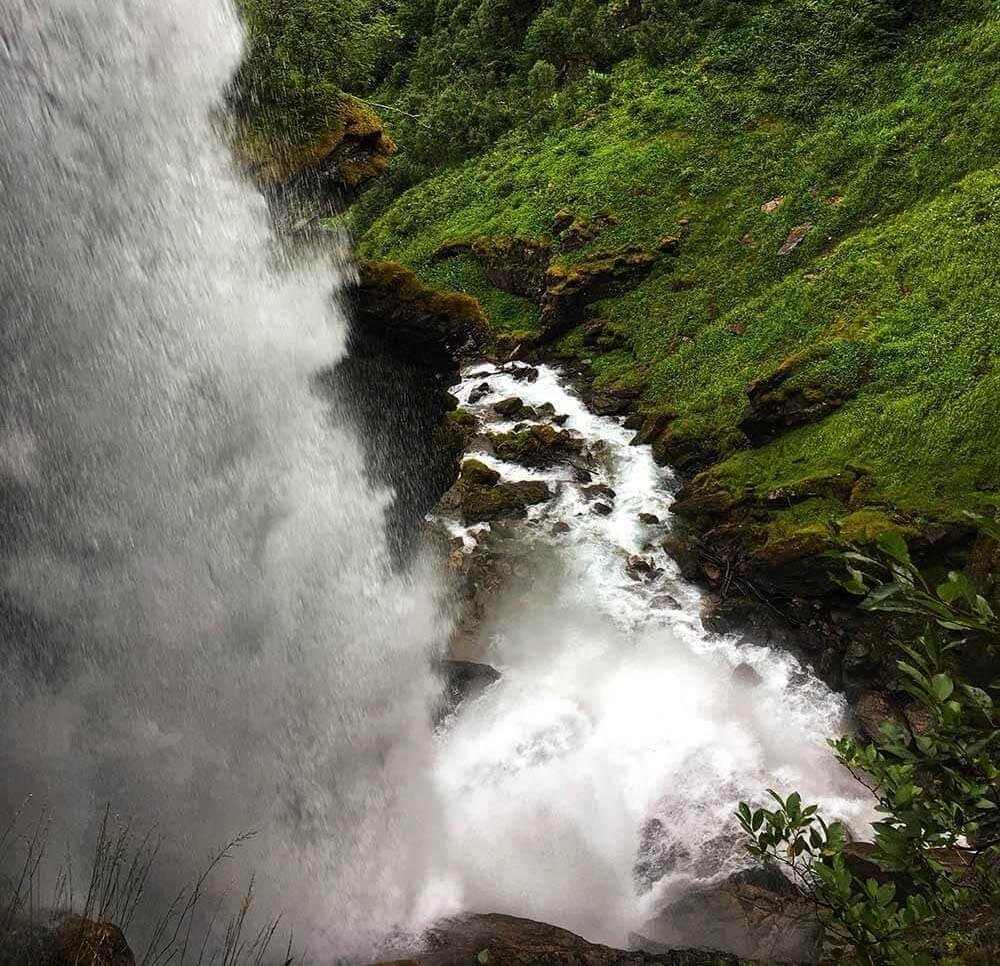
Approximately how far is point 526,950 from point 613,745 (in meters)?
4.19

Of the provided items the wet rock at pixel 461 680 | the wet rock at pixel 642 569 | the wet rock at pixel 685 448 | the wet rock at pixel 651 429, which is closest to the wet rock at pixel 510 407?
the wet rock at pixel 651 429

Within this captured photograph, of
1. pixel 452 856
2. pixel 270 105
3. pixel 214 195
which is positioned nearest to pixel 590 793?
pixel 452 856

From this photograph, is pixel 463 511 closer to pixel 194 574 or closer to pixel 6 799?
pixel 194 574

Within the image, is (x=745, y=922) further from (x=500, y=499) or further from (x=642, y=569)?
(x=500, y=499)

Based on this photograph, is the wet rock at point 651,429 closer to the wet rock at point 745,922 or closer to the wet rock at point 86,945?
the wet rock at point 745,922

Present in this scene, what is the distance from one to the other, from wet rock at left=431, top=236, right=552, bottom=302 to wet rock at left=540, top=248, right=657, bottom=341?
1.40 m

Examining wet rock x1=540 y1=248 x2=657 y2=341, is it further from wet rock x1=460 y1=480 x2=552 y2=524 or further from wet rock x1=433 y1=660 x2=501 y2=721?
wet rock x1=433 y1=660 x2=501 y2=721

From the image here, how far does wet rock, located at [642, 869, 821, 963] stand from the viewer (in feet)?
23.7

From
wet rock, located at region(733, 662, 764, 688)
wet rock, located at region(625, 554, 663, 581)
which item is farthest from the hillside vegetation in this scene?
wet rock, located at region(733, 662, 764, 688)

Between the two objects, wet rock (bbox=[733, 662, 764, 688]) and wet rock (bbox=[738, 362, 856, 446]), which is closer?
wet rock (bbox=[733, 662, 764, 688])

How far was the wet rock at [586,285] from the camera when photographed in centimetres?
2344

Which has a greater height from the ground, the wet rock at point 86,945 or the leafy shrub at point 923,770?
the leafy shrub at point 923,770

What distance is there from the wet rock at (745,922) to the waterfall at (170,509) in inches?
119

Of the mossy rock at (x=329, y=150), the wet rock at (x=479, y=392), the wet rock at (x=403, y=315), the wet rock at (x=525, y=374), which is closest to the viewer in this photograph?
the mossy rock at (x=329, y=150)
